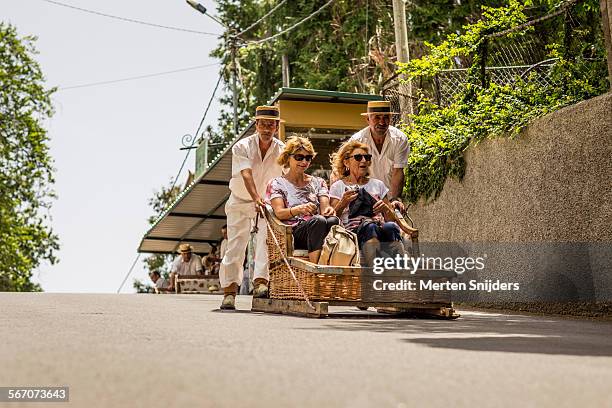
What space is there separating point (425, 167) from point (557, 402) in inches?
442

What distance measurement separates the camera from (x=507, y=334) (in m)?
6.79

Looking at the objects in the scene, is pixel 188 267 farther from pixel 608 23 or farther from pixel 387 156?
pixel 608 23

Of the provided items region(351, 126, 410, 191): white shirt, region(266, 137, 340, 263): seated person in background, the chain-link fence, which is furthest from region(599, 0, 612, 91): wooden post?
region(266, 137, 340, 263): seated person in background

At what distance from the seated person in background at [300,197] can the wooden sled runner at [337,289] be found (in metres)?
0.14

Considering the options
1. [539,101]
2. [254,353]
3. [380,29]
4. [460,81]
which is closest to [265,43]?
[380,29]

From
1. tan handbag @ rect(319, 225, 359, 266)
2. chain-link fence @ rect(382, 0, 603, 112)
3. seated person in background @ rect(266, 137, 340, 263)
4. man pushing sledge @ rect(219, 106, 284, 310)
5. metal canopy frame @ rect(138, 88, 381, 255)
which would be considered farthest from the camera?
metal canopy frame @ rect(138, 88, 381, 255)

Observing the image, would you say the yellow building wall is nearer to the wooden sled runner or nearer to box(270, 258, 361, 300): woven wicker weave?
the wooden sled runner

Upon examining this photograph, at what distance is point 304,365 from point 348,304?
4799 mm

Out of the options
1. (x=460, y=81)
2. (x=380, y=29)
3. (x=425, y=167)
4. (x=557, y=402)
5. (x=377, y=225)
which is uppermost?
(x=380, y=29)

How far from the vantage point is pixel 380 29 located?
1097 inches

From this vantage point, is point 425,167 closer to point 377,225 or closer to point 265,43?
point 377,225

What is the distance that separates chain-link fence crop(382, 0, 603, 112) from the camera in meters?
12.5

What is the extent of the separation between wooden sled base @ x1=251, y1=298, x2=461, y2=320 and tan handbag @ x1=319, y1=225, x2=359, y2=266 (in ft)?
1.26

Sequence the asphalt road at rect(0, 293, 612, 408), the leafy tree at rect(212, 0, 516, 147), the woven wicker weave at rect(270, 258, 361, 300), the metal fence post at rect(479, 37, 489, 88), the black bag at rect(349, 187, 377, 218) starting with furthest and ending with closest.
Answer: the leafy tree at rect(212, 0, 516, 147), the metal fence post at rect(479, 37, 489, 88), the black bag at rect(349, 187, 377, 218), the woven wicker weave at rect(270, 258, 361, 300), the asphalt road at rect(0, 293, 612, 408)
